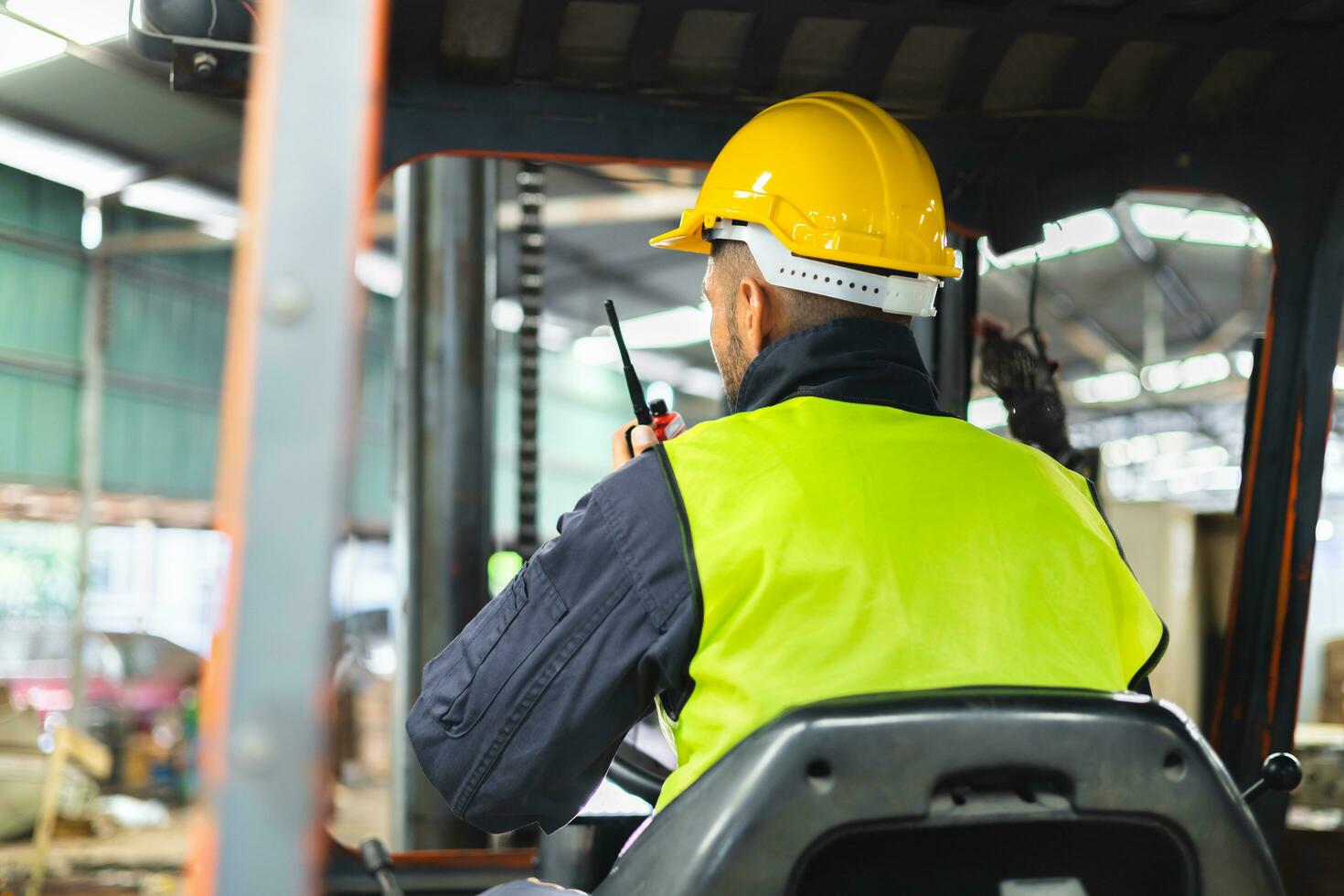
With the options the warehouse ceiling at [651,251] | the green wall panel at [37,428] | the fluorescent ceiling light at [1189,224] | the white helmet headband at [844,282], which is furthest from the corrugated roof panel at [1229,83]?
the green wall panel at [37,428]

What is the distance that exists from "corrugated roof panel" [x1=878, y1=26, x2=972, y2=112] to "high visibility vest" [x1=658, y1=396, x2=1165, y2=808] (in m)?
1.03

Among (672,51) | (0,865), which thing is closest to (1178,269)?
(0,865)

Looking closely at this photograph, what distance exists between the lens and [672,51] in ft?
7.28

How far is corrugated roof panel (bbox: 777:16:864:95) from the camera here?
2205 millimetres

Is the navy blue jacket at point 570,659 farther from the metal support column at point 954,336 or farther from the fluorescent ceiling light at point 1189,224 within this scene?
the fluorescent ceiling light at point 1189,224

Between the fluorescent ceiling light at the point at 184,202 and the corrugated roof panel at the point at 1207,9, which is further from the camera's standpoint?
the fluorescent ceiling light at the point at 184,202

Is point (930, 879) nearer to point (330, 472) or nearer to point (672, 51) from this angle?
point (330, 472)

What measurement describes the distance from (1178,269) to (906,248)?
14220 mm

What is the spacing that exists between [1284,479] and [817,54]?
1.15 m

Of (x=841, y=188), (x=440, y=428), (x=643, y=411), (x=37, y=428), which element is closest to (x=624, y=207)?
(x=37, y=428)

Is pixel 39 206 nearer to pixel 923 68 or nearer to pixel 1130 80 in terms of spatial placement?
pixel 923 68

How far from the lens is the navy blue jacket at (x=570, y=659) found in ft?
4.36

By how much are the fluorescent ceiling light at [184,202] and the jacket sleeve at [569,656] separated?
12822 mm

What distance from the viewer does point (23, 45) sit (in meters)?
9.54
